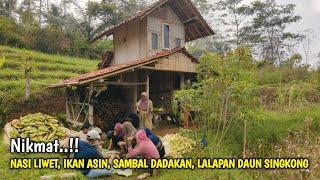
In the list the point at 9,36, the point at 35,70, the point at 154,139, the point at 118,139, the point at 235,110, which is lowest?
the point at 118,139

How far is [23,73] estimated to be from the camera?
72.8 feet

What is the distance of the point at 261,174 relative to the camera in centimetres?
695

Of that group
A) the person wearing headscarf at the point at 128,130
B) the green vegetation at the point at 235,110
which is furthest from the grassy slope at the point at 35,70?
the green vegetation at the point at 235,110

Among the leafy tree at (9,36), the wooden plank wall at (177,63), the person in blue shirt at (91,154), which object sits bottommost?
the person in blue shirt at (91,154)

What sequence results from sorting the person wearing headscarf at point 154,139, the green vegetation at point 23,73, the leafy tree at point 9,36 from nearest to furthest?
the person wearing headscarf at point 154,139 → the green vegetation at point 23,73 → the leafy tree at point 9,36

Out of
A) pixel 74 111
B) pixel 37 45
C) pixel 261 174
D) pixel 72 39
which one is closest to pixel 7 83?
pixel 74 111

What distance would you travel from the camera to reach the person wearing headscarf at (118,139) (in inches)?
383

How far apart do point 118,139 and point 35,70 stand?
15.0 m

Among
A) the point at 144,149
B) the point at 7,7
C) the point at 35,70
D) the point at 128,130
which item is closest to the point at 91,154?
the point at 144,149

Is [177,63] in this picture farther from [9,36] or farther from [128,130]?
[9,36]

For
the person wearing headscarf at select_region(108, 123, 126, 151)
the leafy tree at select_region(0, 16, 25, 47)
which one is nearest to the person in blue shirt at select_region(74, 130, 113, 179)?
the person wearing headscarf at select_region(108, 123, 126, 151)

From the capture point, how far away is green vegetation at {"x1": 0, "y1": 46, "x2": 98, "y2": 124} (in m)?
17.5

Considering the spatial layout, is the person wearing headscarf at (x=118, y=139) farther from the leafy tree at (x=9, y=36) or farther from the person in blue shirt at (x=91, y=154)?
the leafy tree at (x=9, y=36)

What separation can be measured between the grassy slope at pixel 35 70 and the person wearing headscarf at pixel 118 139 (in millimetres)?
9780
